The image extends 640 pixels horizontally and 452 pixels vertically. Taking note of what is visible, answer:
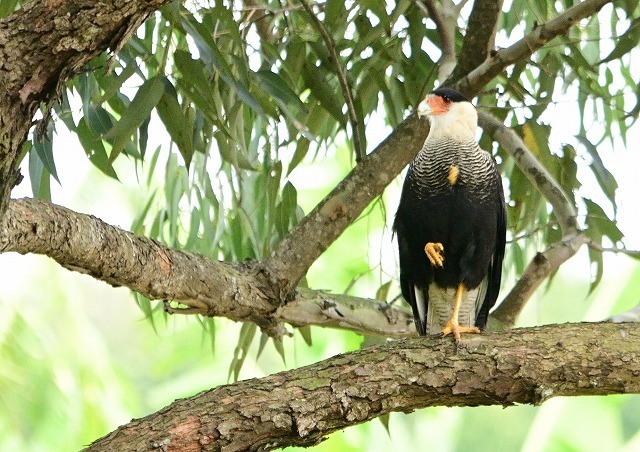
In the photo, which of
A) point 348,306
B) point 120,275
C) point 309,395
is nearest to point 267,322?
point 348,306

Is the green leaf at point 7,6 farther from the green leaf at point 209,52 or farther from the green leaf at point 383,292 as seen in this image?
the green leaf at point 383,292

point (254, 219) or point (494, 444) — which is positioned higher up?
point (494, 444)

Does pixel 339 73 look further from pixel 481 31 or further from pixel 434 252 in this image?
pixel 434 252

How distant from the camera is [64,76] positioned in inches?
45.1

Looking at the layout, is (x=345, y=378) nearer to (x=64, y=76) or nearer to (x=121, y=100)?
(x=64, y=76)

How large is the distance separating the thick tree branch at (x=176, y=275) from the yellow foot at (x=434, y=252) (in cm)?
13

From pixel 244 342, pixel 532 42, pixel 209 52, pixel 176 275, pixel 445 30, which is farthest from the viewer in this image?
pixel 244 342

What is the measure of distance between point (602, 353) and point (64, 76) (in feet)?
2.88

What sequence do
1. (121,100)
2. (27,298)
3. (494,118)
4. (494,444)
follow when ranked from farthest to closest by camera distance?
(494,444)
(27,298)
(494,118)
(121,100)

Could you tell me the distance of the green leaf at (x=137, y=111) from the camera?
4.99ft

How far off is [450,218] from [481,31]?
395 millimetres

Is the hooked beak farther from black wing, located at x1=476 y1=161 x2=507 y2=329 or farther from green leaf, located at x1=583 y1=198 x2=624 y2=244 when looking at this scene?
green leaf, located at x1=583 y1=198 x2=624 y2=244

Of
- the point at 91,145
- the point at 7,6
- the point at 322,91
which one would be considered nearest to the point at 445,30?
the point at 322,91

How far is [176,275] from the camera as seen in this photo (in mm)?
1617
